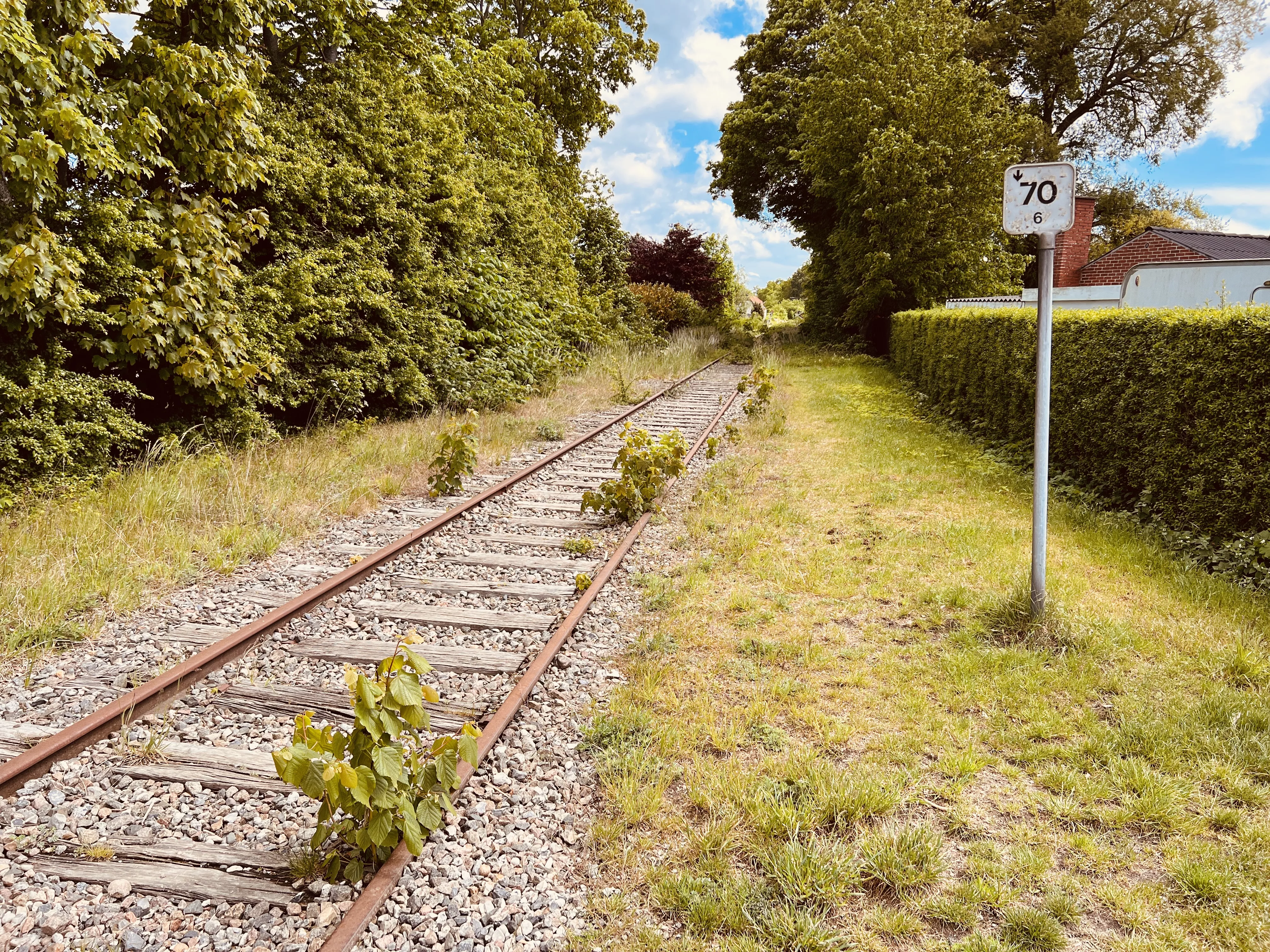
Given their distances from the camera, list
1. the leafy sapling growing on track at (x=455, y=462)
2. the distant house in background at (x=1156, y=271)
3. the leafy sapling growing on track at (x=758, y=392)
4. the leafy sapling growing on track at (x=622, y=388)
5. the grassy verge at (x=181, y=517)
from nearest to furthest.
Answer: the grassy verge at (x=181, y=517) < the leafy sapling growing on track at (x=455, y=462) < the leafy sapling growing on track at (x=758, y=392) < the distant house in background at (x=1156, y=271) < the leafy sapling growing on track at (x=622, y=388)

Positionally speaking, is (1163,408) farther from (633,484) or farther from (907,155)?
(907,155)

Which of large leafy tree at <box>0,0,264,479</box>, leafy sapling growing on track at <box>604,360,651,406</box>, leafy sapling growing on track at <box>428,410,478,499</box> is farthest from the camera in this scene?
leafy sapling growing on track at <box>604,360,651,406</box>

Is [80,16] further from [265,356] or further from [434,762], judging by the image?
Result: [434,762]

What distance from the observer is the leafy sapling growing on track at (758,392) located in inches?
505

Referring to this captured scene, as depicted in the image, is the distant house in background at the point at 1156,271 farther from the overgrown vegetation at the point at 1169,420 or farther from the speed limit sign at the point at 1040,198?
the speed limit sign at the point at 1040,198

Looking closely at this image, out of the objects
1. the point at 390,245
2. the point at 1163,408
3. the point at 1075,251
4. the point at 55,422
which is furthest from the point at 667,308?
the point at 55,422

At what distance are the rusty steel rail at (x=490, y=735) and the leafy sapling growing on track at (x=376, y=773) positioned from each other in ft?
0.31

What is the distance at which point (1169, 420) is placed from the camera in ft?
20.0

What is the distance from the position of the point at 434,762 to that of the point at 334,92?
9.51 metres

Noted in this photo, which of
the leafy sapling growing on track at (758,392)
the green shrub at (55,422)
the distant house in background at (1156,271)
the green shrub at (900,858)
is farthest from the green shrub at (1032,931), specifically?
the leafy sapling growing on track at (758,392)

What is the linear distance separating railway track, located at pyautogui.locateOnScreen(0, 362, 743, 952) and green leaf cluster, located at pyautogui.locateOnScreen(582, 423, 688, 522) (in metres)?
0.46

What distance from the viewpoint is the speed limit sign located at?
4070 millimetres

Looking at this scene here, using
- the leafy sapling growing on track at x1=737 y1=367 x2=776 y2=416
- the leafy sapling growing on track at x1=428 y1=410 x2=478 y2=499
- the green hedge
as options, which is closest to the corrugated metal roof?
the leafy sapling growing on track at x1=737 y1=367 x2=776 y2=416

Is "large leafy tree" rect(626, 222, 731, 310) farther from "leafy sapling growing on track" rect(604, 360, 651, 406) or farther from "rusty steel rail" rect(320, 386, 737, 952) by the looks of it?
"rusty steel rail" rect(320, 386, 737, 952)
